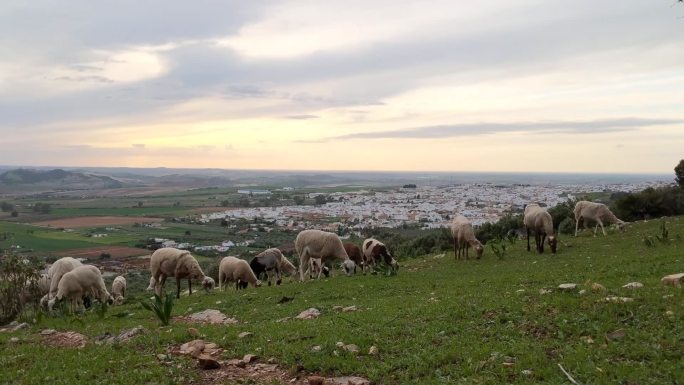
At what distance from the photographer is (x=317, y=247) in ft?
76.9

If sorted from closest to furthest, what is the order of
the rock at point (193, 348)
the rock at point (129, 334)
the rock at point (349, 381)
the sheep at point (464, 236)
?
the rock at point (349, 381) → the rock at point (193, 348) → the rock at point (129, 334) → the sheep at point (464, 236)

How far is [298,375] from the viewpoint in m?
8.23

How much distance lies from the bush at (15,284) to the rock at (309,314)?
1254 centimetres

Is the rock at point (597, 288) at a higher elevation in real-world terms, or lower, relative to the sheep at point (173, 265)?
higher

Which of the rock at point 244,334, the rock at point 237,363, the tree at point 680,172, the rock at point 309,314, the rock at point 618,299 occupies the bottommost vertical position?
the rock at point 309,314

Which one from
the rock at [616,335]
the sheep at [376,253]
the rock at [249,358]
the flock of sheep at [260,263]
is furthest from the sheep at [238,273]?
the rock at [616,335]

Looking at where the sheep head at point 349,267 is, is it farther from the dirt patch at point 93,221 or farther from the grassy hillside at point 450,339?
the dirt patch at point 93,221

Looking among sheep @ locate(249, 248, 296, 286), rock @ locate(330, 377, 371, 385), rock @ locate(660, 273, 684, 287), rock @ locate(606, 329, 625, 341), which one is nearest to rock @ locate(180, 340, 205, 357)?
rock @ locate(330, 377, 371, 385)

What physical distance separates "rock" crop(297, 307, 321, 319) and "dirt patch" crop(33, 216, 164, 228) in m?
86.5

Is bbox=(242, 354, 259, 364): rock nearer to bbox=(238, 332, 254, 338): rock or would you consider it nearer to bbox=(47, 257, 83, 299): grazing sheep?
bbox=(238, 332, 254, 338): rock

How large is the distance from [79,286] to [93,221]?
Result: 82.1m

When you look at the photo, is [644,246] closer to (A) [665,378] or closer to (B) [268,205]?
(A) [665,378]

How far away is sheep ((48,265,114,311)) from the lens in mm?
19406

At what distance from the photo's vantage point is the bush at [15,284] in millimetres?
19594
